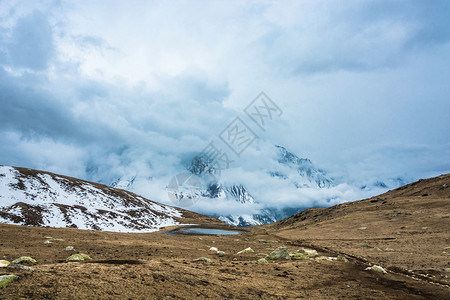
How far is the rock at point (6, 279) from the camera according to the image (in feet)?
25.0

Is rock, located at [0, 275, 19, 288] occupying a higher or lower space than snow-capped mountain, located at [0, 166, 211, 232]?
lower

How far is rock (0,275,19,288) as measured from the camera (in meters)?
7.63

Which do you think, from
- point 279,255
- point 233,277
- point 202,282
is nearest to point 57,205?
point 279,255

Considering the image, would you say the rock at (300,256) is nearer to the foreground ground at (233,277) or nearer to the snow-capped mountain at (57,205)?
the foreground ground at (233,277)

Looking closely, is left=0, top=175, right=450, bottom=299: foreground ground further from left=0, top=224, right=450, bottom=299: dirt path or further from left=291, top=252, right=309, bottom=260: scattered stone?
left=291, top=252, right=309, bottom=260: scattered stone

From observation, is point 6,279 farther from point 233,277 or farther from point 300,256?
point 300,256

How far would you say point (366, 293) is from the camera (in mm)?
11680

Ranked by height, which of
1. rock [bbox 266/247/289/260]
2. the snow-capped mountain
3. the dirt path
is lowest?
the dirt path

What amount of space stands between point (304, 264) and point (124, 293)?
12486mm

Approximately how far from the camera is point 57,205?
243 feet

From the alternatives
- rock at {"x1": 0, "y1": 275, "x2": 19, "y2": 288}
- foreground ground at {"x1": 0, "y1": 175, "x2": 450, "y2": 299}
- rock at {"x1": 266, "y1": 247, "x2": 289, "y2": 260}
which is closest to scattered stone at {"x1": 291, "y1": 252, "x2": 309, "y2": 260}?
rock at {"x1": 266, "y1": 247, "x2": 289, "y2": 260}

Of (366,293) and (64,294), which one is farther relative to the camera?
(366,293)

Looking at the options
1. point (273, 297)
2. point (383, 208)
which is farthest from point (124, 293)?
point (383, 208)

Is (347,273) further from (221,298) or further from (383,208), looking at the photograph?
(383,208)
